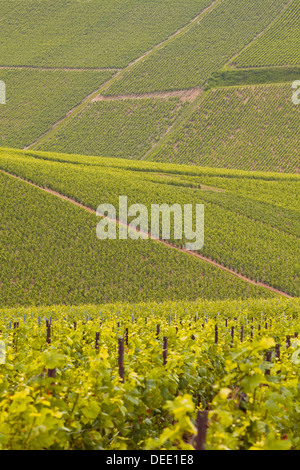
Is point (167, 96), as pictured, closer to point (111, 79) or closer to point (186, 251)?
point (111, 79)

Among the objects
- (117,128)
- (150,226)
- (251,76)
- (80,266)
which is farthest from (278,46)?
(80,266)

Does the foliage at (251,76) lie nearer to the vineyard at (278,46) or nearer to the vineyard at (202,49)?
the vineyard at (278,46)

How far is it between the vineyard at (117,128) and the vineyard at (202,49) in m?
5.79

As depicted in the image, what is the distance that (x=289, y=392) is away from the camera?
20.0ft

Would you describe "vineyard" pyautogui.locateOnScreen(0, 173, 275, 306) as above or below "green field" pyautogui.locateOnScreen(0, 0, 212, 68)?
below

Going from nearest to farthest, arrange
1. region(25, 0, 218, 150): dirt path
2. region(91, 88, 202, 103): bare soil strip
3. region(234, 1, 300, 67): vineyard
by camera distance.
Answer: region(91, 88, 202, 103): bare soil strip, region(25, 0, 218, 150): dirt path, region(234, 1, 300, 67): vineyard

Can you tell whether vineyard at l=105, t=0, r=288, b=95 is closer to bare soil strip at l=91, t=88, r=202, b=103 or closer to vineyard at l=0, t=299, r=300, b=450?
bare soil strip at l=91, t=88, r=202, b=103

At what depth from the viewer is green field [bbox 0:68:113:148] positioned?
105 m

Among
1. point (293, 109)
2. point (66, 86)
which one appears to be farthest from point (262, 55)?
point (66, 86)

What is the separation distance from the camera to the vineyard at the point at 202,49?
10969cm

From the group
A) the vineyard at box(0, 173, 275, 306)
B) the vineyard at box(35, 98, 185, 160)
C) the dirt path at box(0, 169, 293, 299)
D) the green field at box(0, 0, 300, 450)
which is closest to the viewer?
the green field at box(0, 0, 300, 450)

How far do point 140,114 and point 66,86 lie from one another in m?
23.6

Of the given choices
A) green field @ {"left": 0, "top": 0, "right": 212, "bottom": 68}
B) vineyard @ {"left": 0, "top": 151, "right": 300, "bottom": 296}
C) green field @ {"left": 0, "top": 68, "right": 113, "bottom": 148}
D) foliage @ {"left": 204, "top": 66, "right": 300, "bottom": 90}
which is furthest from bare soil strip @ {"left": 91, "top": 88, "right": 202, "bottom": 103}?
vineyard @ {"left": 0, "top": 151, "right": 300, "bottom": 296}

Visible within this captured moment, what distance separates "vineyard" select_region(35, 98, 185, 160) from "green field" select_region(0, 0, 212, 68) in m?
18.8
